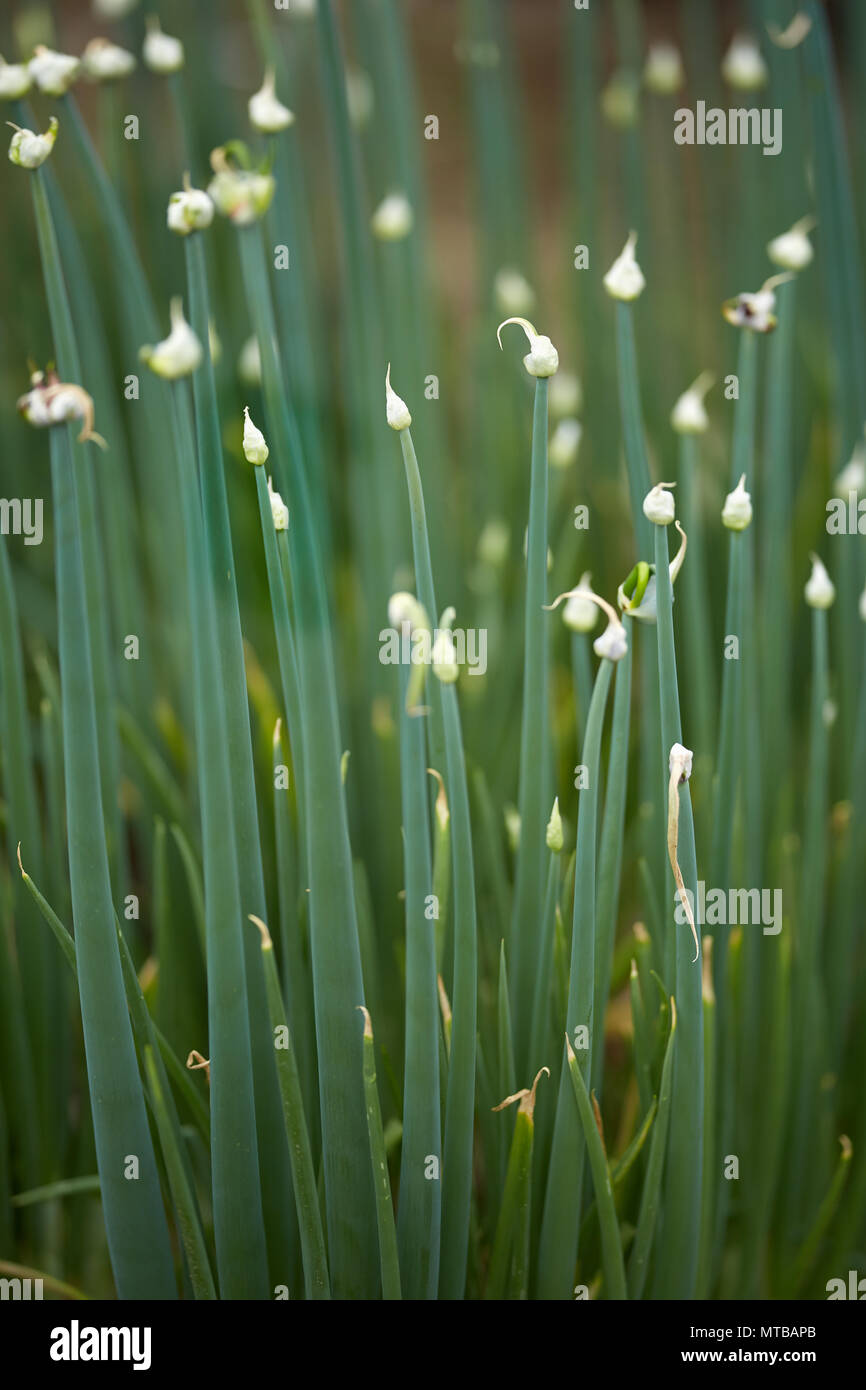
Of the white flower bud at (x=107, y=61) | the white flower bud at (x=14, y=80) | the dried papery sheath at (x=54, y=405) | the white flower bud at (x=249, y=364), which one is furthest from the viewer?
the white flower bud at (x=249, y=364)

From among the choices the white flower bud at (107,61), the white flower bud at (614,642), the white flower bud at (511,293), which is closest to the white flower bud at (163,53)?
the white flower bud at (107,61)

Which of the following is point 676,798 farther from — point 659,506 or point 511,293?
point 511,293

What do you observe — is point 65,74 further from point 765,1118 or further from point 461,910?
point 765,1118

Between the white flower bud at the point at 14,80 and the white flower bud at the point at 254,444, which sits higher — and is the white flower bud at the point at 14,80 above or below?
above

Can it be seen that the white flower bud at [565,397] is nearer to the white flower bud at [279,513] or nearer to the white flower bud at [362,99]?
the white flower bud at [362,99]

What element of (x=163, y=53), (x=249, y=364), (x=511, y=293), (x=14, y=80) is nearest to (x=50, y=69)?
(x=14, y=80)

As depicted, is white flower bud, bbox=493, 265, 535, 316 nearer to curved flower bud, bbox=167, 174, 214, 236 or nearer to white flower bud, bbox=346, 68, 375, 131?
white flower bud, bbox=346, 68, 375, 131

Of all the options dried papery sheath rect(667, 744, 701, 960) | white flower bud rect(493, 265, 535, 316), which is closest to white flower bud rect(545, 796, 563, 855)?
dried papery sheath rect(667, 744, 701, 960)
